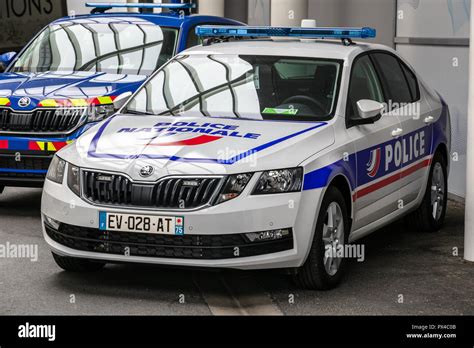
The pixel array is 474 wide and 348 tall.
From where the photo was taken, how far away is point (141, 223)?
721 centimetres

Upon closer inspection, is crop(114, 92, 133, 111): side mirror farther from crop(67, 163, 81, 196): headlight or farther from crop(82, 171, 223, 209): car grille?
crop(82, 171, 223, 209): car grille

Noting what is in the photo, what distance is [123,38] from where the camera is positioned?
454 inches

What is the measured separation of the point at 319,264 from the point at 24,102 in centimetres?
393

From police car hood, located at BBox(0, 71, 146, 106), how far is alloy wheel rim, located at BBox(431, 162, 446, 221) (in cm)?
281

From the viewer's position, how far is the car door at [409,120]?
29.7 feet

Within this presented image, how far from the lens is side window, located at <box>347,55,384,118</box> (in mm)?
→ 8367

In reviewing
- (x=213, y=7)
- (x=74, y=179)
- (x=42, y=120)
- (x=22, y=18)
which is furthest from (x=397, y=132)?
(x=22, y=18)

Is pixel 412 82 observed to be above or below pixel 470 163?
above

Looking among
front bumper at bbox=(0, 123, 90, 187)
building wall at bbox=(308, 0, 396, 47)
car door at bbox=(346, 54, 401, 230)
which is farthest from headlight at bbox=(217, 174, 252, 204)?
building wall at bbox=(308, 0, 396, 47)

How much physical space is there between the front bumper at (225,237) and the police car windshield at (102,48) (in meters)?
3.92

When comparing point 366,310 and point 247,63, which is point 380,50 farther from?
point 366,310

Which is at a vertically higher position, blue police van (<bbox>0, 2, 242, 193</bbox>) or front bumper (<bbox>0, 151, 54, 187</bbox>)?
blue police van (<bbox>0, 2, 242, 193</bbox>)

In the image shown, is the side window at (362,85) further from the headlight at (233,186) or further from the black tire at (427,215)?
the headlight at (233,186)

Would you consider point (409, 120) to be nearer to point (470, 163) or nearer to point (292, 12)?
point (470, 163)
